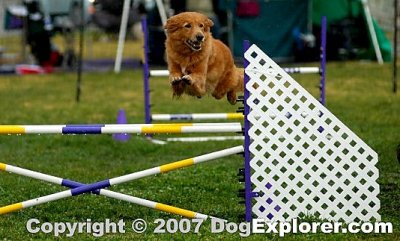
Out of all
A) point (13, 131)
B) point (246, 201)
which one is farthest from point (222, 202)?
point (13, 131)

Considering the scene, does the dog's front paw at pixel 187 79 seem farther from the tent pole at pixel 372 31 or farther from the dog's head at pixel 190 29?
the tent pole at pixel 372 31

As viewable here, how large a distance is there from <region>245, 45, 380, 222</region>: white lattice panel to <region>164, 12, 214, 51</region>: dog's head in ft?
1.21

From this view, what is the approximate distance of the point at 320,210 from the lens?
6.47 metres

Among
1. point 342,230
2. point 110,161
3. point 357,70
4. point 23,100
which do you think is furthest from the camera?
point 357,70

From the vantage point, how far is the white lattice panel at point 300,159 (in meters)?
6.42

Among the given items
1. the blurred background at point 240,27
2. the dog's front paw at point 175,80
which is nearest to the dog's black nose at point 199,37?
the dog's front paw at point 175,80

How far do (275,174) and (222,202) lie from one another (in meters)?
0.98

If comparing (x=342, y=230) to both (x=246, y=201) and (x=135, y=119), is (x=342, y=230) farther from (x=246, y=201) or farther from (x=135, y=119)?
(x=135, y=119)

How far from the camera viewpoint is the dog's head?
21.3 ft

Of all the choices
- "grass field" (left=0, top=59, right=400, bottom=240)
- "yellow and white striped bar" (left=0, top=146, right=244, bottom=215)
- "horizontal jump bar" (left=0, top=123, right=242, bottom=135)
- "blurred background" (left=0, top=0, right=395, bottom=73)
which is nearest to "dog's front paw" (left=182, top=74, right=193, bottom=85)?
"horizontal jump bar" (left=0, top=123, right=242, bottom=135)

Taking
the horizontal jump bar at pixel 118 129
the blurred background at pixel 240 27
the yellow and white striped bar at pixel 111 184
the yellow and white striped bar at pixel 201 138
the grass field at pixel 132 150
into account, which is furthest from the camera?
the blurred background at pixel 240 27

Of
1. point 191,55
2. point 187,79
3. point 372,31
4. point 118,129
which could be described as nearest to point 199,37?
point 191,55

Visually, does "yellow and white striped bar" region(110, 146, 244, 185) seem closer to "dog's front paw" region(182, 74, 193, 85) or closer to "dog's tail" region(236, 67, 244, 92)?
"dog's front paw" region(182, 74, 193, 85)

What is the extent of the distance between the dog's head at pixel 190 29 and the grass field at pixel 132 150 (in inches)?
48.6
